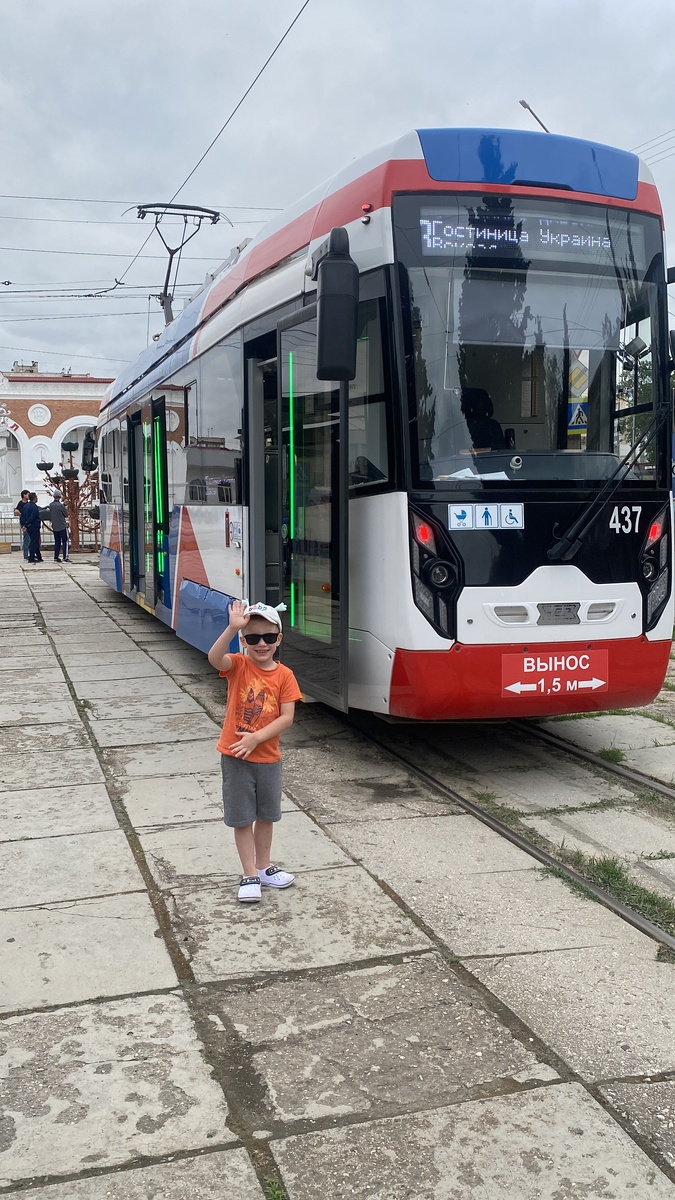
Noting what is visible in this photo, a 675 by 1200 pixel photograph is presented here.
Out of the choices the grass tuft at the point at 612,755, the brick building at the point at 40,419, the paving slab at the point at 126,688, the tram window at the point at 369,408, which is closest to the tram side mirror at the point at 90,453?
the paving slab at the point at 126,688

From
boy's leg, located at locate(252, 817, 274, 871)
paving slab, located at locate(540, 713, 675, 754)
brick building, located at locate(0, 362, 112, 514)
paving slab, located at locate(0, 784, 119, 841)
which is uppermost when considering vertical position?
brick building, located at locate(0, 362, 112, 514)

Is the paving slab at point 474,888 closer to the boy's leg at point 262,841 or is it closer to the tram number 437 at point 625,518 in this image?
the boy's leg at point 262,841

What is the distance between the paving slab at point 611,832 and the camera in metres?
5.16

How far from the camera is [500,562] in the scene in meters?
5.91

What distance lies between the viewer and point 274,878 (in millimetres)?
4594

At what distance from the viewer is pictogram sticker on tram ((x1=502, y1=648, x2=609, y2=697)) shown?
19.4 feet

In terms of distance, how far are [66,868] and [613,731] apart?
433 cm

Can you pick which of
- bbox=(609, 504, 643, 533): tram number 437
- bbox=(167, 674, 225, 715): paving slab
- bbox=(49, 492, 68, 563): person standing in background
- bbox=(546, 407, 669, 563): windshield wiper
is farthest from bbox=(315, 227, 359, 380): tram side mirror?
bbox=(49, 492, 68, 563): person standing in background

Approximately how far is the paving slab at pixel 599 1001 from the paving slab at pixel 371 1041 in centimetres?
14

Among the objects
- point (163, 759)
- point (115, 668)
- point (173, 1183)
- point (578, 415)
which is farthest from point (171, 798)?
point (115, 668)

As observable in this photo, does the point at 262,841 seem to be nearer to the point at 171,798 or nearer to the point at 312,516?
the point at 171,798

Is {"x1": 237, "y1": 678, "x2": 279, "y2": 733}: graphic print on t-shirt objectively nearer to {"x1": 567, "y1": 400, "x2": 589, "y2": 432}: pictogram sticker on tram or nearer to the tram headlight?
the tram headlight

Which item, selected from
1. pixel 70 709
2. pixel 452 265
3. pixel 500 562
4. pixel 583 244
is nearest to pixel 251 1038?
pixel 500 562

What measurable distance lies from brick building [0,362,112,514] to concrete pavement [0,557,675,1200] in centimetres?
4684
